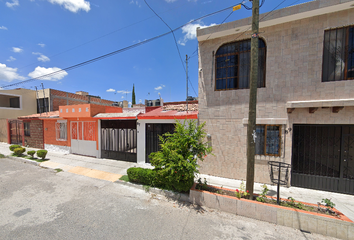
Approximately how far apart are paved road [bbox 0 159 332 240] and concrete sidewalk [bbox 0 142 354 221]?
1489 mm

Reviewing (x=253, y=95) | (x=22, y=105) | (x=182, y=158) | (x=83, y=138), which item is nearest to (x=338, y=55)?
(x=253, y=95)

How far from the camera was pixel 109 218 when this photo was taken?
3820 mm

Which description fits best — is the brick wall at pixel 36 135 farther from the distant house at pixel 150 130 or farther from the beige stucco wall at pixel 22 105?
the distant house at pixel 150 130

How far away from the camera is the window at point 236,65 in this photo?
5742 millimetres

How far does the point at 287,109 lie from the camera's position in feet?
17.3

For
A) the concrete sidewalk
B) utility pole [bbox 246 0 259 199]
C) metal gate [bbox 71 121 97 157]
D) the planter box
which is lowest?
the concrete sidewalk

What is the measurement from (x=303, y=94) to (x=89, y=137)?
12410 millimetres

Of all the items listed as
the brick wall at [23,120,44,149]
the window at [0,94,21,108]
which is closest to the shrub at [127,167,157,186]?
the brick wall at [23,120,44,149]

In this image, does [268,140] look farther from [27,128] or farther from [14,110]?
[14,110]

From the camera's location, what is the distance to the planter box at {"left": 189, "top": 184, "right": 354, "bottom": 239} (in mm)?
3189

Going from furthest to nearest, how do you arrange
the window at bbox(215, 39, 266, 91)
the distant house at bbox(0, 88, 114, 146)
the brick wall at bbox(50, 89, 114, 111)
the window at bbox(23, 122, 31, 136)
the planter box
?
the brick wall at bbox(50, 89, 114, 111), the distant house at bbox(0, 88, 114, 146), the window at bbox(23, 122, 31, 136), the window at bbox(215, 39, 266, 91), the planter box

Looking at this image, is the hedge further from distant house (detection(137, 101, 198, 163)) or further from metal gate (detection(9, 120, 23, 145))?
metal gate (detection(9, 120, 23, 145))

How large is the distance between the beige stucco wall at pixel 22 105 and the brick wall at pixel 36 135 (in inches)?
326

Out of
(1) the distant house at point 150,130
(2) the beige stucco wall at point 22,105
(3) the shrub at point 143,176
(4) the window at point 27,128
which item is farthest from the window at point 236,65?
(2) the beige stucco wall at point 22,105
